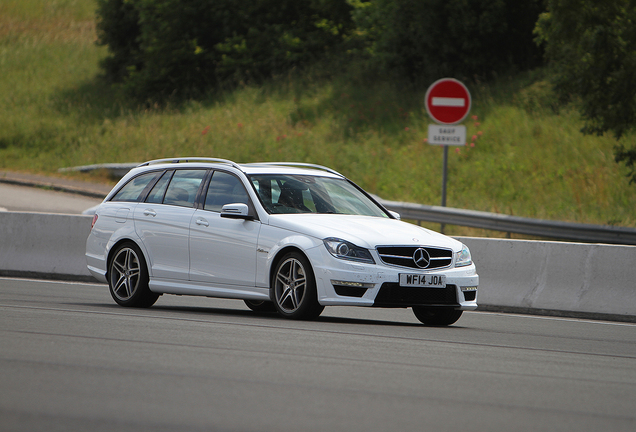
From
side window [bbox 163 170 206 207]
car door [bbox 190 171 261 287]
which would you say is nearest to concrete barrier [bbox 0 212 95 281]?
side window [bbox 163 170 206 207]

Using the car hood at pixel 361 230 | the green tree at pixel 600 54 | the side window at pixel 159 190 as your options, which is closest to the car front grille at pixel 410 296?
the car hood at pixel 361 230

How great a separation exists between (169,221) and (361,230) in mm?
2417

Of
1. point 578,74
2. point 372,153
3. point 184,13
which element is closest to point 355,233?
point 578,74

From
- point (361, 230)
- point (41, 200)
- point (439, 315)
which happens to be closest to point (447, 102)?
point (439, 315)

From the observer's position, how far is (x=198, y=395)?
19.1 feet

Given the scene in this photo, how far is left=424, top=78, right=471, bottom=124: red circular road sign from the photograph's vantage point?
1752 centimetres

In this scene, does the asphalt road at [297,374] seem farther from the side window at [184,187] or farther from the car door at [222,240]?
the side window at [184,187]

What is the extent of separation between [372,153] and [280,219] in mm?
16813

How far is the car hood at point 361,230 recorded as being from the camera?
9.74 m

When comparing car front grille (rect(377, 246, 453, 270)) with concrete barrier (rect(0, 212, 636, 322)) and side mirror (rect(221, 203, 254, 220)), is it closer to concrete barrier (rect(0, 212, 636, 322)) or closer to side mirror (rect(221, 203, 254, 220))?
side mirror (rect(221, 203, 254, 220))

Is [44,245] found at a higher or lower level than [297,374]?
lower

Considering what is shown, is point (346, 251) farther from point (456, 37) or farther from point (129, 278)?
point (456, 37)

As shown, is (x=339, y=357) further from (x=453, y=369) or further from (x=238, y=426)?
(x=238, y=426)

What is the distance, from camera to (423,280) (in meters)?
9.72
